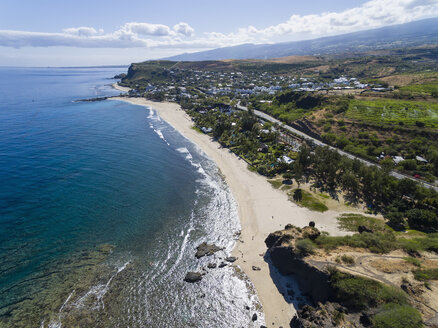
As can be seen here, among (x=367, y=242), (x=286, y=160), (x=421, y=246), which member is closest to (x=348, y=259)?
(x=367, y=242)

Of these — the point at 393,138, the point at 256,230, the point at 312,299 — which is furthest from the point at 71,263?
the point at 393,138

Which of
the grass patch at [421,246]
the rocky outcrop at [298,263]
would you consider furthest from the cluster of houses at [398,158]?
the rocky outcrop at [298,263]

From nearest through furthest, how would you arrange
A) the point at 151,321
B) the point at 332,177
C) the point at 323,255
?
the point at 151,321
the point at 323,255
the point at 332,177

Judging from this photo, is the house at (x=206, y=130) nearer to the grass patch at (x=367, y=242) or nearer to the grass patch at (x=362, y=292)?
the grass patch at (x=367, y=242)

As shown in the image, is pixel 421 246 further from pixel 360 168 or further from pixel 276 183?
pixel 276 183

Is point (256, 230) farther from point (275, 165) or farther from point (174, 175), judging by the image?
point (174, 175)

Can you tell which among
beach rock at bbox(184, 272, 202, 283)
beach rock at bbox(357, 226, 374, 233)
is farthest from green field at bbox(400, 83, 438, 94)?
beach rock at bbox(184, 272, 202, 283)

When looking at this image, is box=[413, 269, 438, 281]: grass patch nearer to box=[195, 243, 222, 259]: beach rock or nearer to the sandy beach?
the sandy beach
